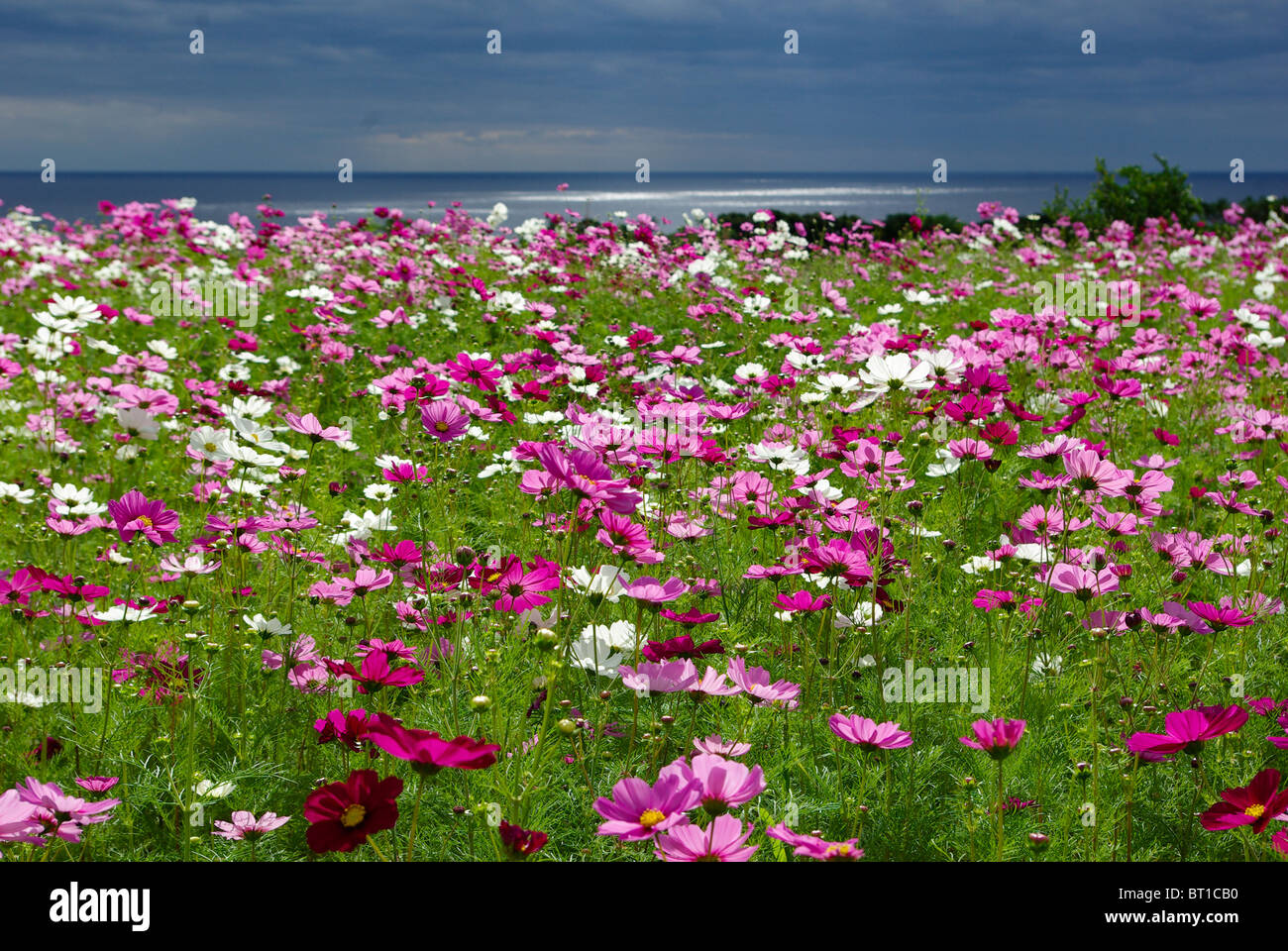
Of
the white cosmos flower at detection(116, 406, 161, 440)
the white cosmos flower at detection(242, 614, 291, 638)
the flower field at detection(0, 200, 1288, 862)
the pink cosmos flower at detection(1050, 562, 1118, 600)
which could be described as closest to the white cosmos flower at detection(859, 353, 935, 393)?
the flower field at detection(0, 200, 1288, 862)

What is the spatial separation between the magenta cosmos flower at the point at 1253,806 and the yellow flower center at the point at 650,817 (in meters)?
0.70

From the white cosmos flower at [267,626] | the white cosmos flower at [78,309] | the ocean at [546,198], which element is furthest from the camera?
the ocean at [546,198]

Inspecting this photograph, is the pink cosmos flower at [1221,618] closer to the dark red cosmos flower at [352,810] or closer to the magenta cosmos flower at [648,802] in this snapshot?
the magenta cosmos flower at [648,802]

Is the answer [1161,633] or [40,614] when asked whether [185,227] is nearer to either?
[40,614]

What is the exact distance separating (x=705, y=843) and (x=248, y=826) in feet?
2.59

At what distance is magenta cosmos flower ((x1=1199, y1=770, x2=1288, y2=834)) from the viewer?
44.4 inches

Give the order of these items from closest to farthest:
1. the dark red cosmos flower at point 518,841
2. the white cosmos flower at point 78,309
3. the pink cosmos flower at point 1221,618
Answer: the dark red cosmos flower at point 518,841 → the pink cosmos flower at point 1221,618 → the white cosmos flower at point 78,309

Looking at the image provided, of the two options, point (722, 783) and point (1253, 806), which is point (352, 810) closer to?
point (722, 783)

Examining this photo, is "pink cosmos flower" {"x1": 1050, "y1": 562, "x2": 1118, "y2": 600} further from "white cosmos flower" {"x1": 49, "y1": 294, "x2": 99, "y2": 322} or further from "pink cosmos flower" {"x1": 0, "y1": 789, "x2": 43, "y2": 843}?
"white cosmos flower" {"x1": 49, "y1": 294, "x2": 99, "y2": 322}

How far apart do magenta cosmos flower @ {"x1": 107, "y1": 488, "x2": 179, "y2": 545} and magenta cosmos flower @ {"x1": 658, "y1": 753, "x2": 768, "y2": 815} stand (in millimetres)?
1371

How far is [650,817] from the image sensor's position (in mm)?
968

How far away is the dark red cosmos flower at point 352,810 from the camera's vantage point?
3.26 feet

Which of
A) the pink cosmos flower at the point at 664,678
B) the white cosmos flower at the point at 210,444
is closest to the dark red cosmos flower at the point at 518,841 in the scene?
the pink cosmos flower at the point at 664,678
